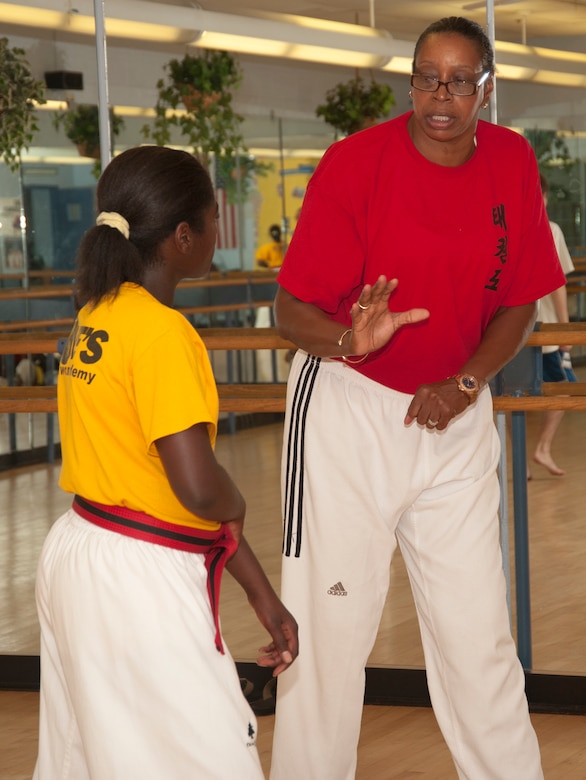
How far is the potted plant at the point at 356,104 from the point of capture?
4.84 meters

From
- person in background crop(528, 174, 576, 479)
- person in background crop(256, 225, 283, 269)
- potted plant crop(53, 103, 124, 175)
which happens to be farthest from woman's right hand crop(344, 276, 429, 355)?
person in background crop(256, 225, 283, 269)

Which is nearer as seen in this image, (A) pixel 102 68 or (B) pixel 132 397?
(B) pixel 132 397

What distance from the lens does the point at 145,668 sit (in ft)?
6.01

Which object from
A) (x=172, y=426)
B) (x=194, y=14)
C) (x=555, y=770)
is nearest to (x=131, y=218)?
(x=172, y=426)

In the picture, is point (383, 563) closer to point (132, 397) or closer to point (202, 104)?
point (132, 397)

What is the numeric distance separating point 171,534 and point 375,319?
1.89 ft

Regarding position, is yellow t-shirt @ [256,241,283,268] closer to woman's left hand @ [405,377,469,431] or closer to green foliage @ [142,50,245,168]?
green foliage @ [142,50,245,168]

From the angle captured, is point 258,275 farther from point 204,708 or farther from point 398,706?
point 204,708

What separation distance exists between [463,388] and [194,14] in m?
2.62

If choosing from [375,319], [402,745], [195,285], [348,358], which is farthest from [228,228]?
[375,319]

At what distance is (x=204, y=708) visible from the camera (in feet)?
5.99

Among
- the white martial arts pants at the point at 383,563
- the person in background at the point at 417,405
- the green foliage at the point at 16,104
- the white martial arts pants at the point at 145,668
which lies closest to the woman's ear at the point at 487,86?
the person in background at the point at 417,405

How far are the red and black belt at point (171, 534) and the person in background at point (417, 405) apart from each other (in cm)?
50

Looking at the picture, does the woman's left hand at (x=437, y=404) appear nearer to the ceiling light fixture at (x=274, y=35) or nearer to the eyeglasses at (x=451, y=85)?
the eyeglasses at (x=451, y=85)
